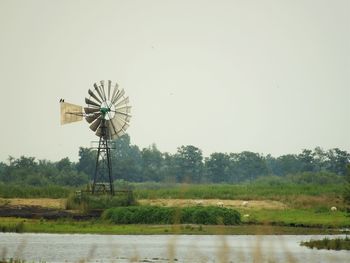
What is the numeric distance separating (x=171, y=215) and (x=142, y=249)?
17208mm

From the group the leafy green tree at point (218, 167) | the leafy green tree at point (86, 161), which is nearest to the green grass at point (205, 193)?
the leafy green tree at point (86, 161)

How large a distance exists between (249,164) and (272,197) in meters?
87.8

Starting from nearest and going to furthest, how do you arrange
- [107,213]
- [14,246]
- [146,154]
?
[14,246], [107,213], [146,154]

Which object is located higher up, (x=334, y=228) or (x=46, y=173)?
(x=46, y=173)

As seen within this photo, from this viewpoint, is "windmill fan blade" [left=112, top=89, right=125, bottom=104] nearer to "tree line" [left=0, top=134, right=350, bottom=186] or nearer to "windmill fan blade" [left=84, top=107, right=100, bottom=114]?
"windmill fan blade" [left=84, top=107, right=100, bottom=114]

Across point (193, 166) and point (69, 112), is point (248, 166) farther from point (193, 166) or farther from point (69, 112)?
point (69, 112)

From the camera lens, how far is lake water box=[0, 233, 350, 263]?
36.3 m

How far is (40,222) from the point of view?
59.6 m

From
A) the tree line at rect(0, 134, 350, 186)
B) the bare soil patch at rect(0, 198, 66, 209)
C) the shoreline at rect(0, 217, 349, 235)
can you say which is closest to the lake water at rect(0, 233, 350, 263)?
the shoreline at rect(0, 217, 349, 235)

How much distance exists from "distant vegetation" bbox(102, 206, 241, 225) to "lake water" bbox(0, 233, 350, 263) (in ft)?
26.0

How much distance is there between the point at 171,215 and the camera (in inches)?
2343

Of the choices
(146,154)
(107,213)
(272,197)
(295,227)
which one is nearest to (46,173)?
(146,154)

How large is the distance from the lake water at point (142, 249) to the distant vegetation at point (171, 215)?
791cm

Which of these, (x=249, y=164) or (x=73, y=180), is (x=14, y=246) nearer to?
(x=73, y=180)
